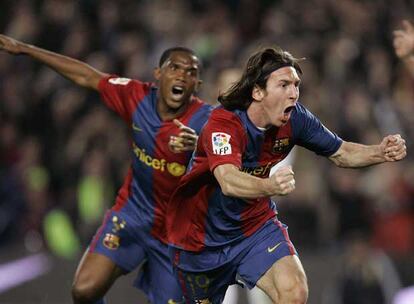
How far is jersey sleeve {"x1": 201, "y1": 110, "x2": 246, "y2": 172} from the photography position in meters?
6.61

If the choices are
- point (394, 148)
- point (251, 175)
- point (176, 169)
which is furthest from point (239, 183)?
point (176, 169)

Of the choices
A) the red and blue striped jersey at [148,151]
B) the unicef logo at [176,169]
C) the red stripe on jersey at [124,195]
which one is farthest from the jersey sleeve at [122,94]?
the unicef logo at [176,169]

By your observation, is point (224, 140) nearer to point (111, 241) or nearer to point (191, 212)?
point (191, 212)

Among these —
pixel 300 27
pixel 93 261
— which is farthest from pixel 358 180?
pixel 93 261

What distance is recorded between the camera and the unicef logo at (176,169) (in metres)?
7.92

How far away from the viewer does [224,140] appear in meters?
6.68

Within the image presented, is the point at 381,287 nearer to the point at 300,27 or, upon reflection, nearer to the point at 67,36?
the point at 300,27

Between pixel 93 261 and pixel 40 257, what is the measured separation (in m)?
3.64

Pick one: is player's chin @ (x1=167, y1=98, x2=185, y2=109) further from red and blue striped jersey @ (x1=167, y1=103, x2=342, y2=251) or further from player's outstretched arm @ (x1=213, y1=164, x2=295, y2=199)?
player's outstretched arm @ (x1=213, y1=164, x2=295, y2=199)

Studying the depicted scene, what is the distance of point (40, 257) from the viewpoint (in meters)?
11.7

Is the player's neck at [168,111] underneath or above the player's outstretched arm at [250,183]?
above

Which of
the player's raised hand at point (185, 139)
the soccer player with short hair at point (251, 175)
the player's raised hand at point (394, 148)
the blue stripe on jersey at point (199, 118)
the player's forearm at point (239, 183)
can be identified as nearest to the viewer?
the player's forearm at point (239, 183)

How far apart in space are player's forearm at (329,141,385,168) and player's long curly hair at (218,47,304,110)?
72cm

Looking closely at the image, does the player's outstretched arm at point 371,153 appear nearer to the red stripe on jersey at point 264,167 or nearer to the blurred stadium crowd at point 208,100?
the red stripe on jersey at point 264,167
